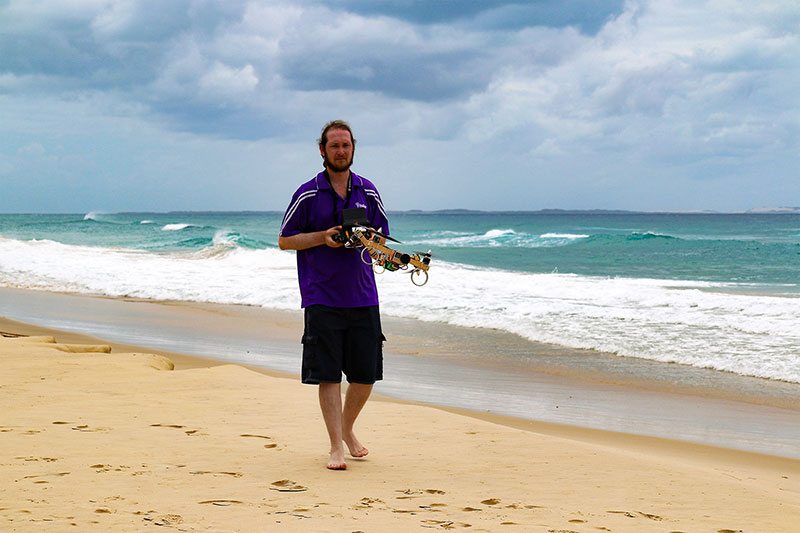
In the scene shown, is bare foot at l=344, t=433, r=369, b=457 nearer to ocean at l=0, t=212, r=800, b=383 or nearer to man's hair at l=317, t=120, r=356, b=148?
man's hair at l=317, t=120, r=356, b=148

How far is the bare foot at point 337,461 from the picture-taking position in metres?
4.00

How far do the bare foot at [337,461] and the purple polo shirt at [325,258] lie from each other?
79cm

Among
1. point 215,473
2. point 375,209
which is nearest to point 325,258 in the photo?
point 375,209

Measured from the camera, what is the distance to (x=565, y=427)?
605 centimetres

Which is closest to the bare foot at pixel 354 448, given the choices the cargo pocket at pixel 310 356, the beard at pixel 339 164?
the cargo pocket at pixel 310 356

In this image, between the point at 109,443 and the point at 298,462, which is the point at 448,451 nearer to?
the point at 298,462

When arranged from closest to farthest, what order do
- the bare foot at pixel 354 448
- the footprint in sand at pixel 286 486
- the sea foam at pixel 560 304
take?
the footprint in sand at pixel 286 486, the bare foot at pixel 354 448, the sea foam at pixel 560 304

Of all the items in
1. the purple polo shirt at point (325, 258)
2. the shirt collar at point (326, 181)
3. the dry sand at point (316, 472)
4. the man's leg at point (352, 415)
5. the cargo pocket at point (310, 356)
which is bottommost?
the dry sand at point (316, 472)

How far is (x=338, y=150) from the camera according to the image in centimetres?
400

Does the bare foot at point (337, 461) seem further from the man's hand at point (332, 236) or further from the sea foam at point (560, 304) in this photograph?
the sea foam at point (560, 304)

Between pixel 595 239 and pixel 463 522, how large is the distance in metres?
51.2

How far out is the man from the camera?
3964mm

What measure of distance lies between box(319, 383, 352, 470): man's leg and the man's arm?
753 millimetres

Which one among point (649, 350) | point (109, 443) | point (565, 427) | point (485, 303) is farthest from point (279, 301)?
point (109, 443)
